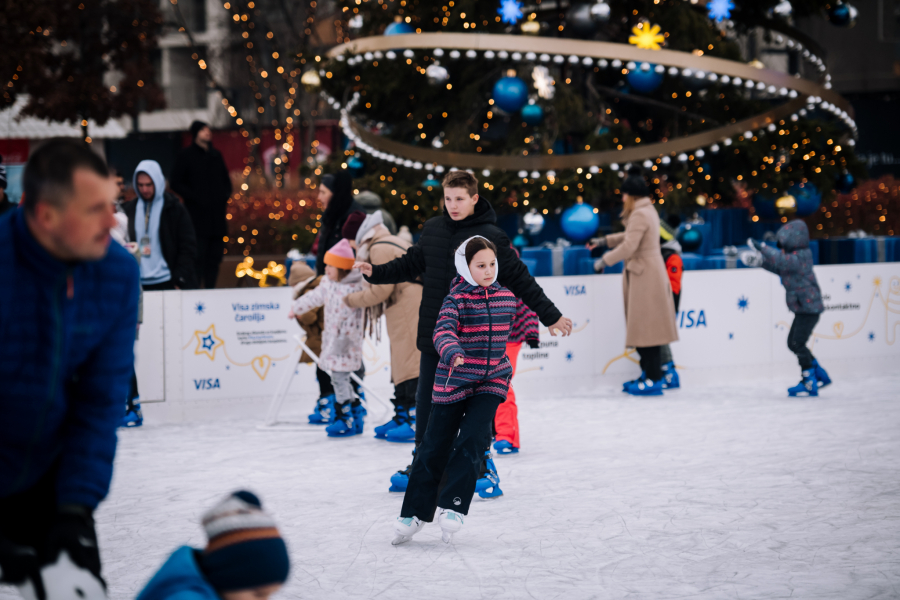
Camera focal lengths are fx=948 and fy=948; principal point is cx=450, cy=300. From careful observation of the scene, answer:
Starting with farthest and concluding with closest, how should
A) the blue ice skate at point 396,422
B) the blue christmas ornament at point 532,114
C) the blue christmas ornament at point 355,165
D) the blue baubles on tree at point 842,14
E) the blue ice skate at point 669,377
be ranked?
the blue christmas ornament at point 355,165, the blue baubles on tree at point 842,14, the blue christmas ornament at point 532,114, the blue ice skate at point 669,377, the blue ice skate at point 396,422

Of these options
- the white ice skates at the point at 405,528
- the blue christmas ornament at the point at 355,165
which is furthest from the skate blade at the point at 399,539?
the blue christmas ornament at the point at 355,165

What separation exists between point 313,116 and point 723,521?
18828 millimetres

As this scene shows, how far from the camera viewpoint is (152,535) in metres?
3.98

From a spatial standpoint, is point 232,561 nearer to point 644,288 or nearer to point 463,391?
point 463,391

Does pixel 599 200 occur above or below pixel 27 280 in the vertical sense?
above

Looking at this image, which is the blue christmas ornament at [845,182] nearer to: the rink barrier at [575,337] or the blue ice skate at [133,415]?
the rink barrier at [575,337]

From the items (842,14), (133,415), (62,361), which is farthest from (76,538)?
(842,14)

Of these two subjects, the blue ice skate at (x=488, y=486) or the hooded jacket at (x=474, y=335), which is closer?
the hooded jacket at (x=474, y=335)

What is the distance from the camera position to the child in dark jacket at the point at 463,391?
3.80 meters

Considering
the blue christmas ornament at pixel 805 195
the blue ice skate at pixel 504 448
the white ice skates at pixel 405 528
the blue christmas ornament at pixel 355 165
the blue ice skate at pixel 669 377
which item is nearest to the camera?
the white ice skates at pixel 405 528

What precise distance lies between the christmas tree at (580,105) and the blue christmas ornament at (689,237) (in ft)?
1.01

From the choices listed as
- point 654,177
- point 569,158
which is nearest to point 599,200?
point 654,177

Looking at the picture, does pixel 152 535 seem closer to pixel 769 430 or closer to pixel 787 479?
pixel 787 479

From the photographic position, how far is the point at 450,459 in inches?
152
